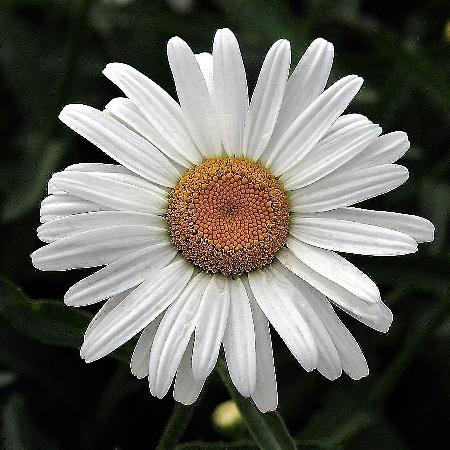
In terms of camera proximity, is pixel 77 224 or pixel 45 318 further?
pixel 45 318

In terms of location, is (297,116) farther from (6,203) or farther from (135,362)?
(6,203)

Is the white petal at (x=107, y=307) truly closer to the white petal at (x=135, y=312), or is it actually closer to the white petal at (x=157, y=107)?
the white petal at (x=135, y=312)

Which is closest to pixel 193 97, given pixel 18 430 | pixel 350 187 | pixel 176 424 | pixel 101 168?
pixel 101 168

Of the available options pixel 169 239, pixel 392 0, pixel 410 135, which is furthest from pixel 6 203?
pixel 392 0

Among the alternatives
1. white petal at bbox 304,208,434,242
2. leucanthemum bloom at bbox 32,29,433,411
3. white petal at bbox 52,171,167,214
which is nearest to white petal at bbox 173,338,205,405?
leucanthemum bloom at bbox 32,29,433,411

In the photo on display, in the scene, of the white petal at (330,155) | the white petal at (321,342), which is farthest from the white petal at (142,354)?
the white petal at (330,155)

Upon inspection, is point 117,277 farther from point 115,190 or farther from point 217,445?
point 217,445
